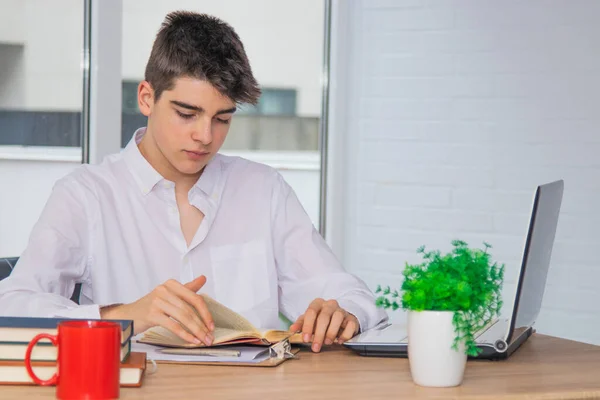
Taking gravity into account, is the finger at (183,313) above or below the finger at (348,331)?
above

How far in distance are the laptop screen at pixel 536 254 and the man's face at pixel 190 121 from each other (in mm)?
644

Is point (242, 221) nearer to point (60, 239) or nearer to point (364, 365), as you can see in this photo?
point (60, 239)

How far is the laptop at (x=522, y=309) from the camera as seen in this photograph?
4.66 ft

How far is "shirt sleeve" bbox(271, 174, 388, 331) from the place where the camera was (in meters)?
1.98

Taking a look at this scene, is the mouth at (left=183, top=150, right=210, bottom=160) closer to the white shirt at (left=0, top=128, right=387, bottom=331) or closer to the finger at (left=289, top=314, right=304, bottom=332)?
the white shirt at (left=0, top=128, right=387, bottom=331)

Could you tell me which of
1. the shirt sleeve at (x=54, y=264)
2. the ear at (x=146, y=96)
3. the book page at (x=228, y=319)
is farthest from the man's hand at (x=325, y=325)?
the ear at (x=146, y=96)

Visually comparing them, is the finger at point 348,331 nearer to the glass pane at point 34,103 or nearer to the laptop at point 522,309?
the laptop at point 522,309

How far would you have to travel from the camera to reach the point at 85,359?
44.4 inches

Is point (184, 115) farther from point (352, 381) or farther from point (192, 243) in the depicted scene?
point (352, 381)

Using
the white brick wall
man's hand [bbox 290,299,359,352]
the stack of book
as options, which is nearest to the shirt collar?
man's hand [bbox 290,299,359,352]

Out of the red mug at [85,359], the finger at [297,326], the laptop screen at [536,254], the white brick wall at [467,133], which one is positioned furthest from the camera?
the white brick wall at [467,133]

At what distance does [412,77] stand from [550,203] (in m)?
1.72

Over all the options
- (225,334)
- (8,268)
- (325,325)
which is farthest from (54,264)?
(325,325)

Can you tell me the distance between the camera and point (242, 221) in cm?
207
